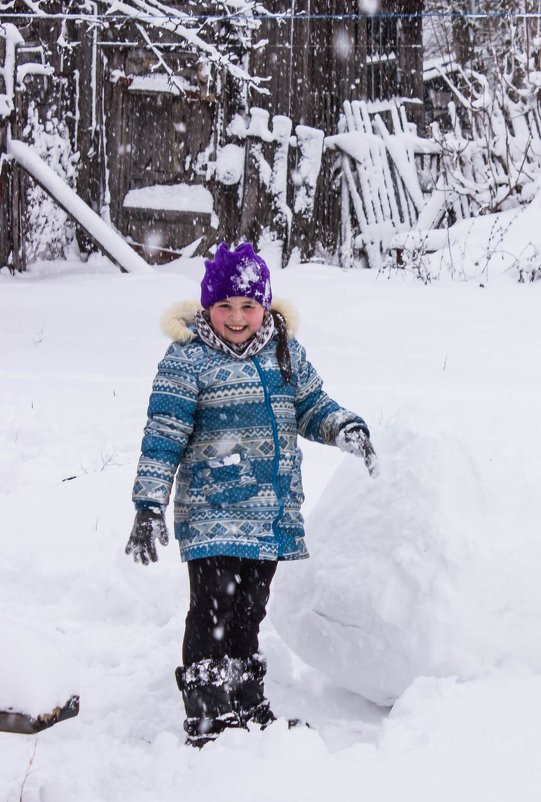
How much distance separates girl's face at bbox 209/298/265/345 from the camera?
2.87 meters

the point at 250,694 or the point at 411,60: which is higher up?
the point at 411,60

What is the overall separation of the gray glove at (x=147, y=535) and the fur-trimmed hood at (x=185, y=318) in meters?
0.55

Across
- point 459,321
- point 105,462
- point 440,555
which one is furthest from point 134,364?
point 440,555

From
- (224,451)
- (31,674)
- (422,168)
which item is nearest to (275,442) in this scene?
(224,451)

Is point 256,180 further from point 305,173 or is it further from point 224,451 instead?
point 224,451

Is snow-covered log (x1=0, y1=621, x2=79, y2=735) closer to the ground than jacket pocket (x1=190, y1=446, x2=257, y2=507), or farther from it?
closer to the ground

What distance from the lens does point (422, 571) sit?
273cm

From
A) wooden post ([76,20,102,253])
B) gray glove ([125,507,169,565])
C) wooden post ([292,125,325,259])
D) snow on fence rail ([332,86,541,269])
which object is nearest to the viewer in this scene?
gray glove ([125,507,169,565])

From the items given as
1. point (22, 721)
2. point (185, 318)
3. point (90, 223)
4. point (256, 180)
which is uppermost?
point (256, 180)

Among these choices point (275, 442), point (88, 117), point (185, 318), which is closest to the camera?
point (275, 442)

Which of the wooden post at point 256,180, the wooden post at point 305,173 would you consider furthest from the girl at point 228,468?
the wooden post at point 305,173

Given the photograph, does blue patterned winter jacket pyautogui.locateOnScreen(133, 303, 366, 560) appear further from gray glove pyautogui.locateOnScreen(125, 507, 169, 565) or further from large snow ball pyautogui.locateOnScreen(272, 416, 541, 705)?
large snow ball pyautogui.locateOnScreen(272, 416, 541, 705)

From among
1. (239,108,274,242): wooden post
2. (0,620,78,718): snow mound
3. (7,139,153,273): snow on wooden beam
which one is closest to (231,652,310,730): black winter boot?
(0,620,78,718): snow mound

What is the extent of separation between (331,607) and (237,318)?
2.94 ft
